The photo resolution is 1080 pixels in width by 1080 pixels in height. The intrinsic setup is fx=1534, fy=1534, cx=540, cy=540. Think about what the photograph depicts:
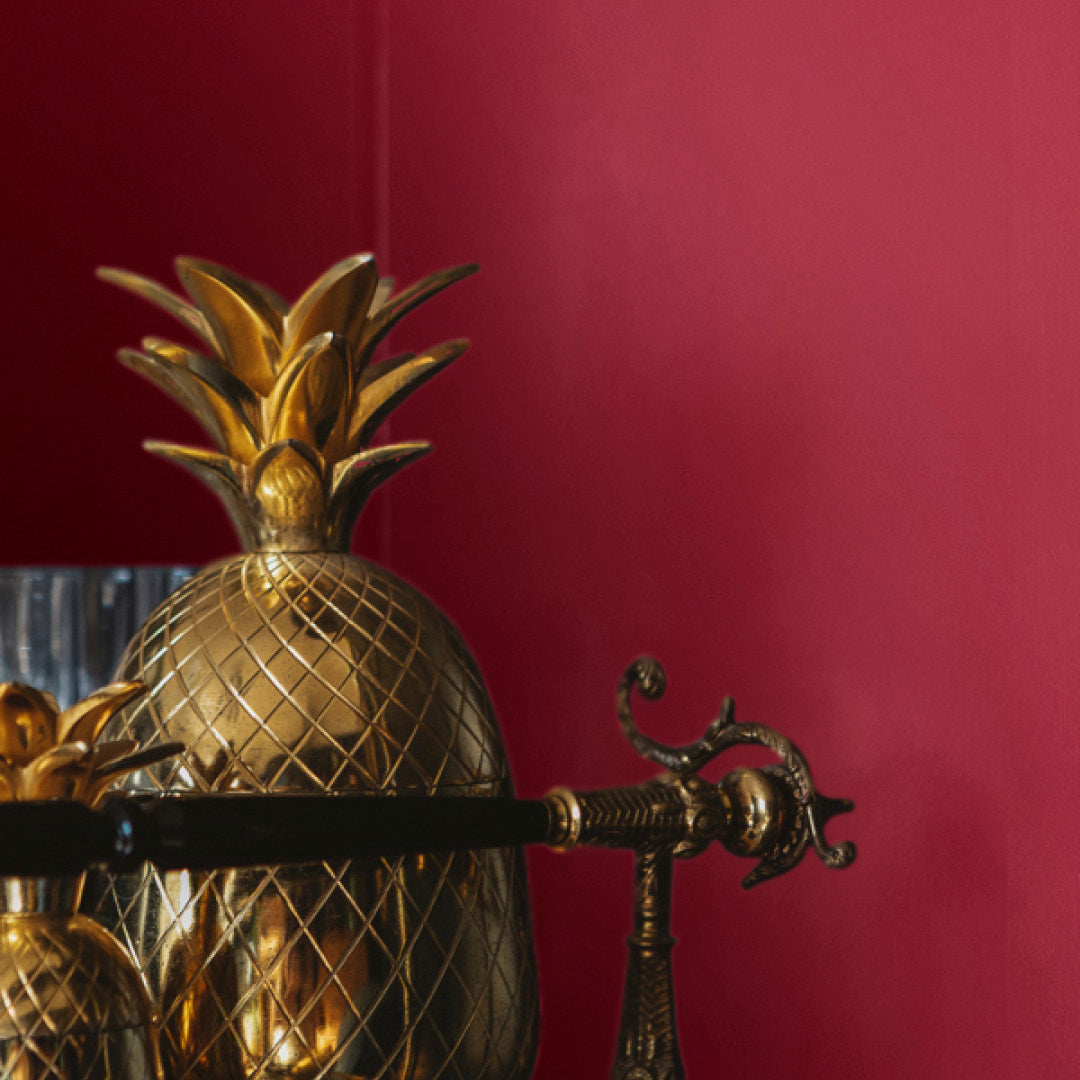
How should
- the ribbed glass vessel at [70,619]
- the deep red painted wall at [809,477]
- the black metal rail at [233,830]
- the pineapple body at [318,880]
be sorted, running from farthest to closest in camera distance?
the ribbed glass vessel at [70,619] → the deep red painted wall at [809,477] → the pineapple body at [318,880] → the black metal rail at [233,830]

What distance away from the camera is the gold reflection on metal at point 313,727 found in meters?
0.56

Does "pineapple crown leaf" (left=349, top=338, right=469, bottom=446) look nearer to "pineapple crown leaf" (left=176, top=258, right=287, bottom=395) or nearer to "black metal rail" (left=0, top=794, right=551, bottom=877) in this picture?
"pineapple crown leaf" (left=176, top=258, right=287, bottom=395)

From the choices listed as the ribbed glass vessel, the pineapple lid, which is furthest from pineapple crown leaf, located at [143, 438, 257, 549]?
the ribbed glass vessel

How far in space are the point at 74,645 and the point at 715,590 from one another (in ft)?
1.47

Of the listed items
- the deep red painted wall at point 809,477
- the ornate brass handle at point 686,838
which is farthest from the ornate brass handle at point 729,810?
the deep red painted wall at point 809,477

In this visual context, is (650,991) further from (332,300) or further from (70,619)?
(70,619)

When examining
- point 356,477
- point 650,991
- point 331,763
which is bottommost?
point 650,991

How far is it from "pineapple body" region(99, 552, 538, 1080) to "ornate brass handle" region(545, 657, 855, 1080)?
53 mm

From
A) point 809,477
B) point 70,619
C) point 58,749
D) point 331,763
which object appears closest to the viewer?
point 58,749

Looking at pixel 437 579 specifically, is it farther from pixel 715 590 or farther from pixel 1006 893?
pixel 1006 893

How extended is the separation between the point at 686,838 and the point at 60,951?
Result: 250 mm

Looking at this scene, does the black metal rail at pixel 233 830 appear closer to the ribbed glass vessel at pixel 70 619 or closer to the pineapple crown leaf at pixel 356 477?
the pineapple crown leaf at pixel 356 477

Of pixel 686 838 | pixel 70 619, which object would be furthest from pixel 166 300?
pixel 70 619

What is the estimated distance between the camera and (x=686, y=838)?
0.61 m
